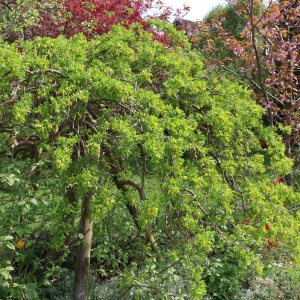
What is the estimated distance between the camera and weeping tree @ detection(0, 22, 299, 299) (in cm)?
314

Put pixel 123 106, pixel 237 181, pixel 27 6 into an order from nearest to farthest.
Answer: pixel 123 106 → pixel 237 181 → pixel 27 6

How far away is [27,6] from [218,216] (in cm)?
533

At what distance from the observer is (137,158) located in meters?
3.57

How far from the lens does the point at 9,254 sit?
4.12 metres

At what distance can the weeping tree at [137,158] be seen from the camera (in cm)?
314

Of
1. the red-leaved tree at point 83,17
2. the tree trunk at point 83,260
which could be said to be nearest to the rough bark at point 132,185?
→ the tree trunk at point 83,260

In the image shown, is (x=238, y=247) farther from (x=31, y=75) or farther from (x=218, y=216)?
(x=31, y=75)

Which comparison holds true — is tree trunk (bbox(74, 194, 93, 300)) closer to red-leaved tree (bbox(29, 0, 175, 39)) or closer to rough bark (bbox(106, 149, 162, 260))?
rough bark (bbox(106, 149, 162, 260))

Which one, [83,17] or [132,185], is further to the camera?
[83,17]

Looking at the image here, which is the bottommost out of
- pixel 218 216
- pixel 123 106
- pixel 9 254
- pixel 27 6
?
pixel 9 254

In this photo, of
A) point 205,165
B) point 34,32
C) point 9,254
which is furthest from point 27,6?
point 205,165

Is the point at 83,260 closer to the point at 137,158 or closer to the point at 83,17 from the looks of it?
the point at 137,158

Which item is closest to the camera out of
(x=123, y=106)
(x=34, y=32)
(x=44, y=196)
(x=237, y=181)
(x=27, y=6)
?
(x=123, y=106)

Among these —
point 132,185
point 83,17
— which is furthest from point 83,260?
point 83,17
